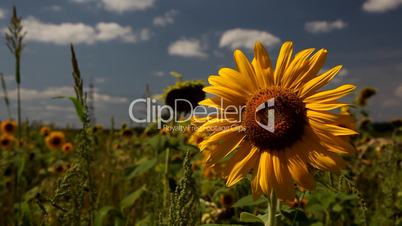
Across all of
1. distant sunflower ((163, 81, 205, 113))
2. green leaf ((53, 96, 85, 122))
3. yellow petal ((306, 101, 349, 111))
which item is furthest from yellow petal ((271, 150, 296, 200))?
distant sunflower ((163, 81, 205, 113))

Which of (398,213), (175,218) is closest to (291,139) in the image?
(175,218)

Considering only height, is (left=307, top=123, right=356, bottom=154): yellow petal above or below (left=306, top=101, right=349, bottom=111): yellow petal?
below

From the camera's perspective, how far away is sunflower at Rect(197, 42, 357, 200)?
5.72 feet

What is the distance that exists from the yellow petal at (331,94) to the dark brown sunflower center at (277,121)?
1.9 inches

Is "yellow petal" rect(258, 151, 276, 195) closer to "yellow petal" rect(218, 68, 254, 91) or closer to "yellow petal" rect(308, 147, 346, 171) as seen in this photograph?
"yellow petal" rect(308, 147, 346, 171)

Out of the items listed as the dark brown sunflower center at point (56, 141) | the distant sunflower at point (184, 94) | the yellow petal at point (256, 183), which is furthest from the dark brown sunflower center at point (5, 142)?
the yellow petal at point (256, 183)

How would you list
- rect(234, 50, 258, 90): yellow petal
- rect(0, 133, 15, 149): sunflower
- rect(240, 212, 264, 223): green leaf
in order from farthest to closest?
rect(0, 133, 15, 149): sunflower → rect(234, 50, 258, 90): yellow petal → rect(240, 212, 264, 223): green leaf

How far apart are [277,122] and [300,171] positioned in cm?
23

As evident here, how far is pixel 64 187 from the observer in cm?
180

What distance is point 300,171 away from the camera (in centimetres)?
173

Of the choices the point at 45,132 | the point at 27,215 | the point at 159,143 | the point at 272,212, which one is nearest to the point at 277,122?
the point at 272,212

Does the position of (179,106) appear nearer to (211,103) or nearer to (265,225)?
(211,103)

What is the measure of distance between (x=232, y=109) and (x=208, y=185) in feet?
5.80

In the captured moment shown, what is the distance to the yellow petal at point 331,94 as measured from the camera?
1.78 meters
